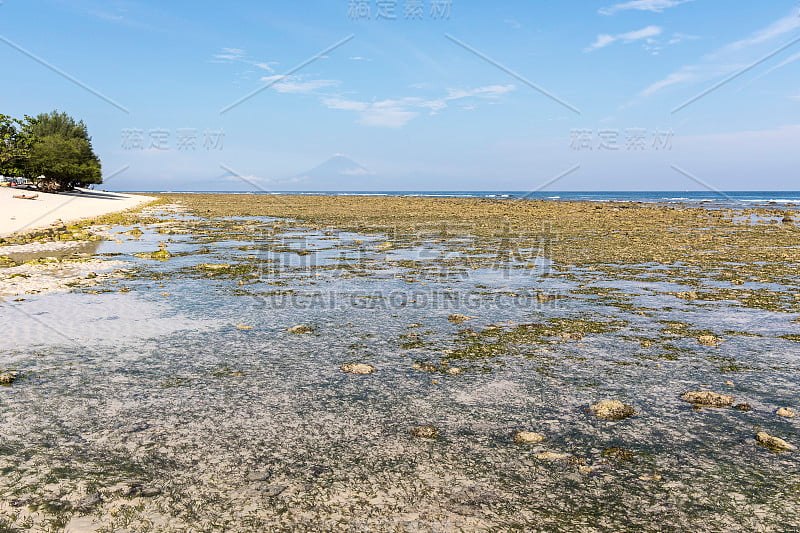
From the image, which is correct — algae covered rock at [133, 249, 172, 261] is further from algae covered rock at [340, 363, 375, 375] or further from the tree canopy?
the tree canopy

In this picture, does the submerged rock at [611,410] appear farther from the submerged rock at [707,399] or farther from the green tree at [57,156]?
the green tree at [57,156]

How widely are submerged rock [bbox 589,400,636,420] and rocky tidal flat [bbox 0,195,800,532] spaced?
0.02 meters

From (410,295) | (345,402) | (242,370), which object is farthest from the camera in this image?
(410,295)

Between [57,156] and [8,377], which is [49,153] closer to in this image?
[57,156]

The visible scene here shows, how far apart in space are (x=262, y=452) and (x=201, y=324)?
490 cm

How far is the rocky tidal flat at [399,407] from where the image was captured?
377 cm

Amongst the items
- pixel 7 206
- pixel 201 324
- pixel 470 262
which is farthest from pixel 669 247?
pixel 7 206

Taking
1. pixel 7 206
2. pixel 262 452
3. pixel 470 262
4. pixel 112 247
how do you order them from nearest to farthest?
pixel 262 452 → pixel 470 262 → pixel 112 247 → pixel 7 206

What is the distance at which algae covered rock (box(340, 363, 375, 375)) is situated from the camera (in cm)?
660

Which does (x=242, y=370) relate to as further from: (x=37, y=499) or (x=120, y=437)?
(x=37, y=499)

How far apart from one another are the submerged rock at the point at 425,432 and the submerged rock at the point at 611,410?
5.57 ft

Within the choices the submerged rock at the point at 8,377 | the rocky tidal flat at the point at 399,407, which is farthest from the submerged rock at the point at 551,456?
the submerged rock at the point at 8,377

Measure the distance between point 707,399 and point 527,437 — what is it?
2.29 metres

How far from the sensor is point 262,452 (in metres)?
4.55
